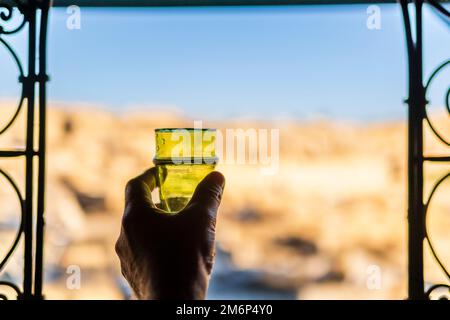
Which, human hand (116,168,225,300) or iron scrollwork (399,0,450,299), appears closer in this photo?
human hand (116,168,225,300)

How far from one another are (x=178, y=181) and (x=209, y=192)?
2.3 inches

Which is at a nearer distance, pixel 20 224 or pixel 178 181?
pixel 178 181

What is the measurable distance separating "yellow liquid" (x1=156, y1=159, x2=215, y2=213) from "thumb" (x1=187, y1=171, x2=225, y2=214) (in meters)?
0.02

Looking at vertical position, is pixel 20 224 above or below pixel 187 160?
below

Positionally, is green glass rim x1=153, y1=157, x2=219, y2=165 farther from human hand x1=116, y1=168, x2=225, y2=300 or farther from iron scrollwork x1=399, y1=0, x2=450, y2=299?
iron scrollwork x1=399, y1=0, x2=450, y2=299

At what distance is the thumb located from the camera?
2.58 feet

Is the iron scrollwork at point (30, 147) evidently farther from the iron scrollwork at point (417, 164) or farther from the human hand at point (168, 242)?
the iron scrollwork at point (417, 164)

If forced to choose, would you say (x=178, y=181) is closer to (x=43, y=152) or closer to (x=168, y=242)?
(x=168, y=242)

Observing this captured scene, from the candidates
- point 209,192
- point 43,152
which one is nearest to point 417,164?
point 209,192

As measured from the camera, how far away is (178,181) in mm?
811

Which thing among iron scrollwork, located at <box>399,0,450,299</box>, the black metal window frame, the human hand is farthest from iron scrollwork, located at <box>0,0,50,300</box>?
iron scrollwork, located at <box>399,0,450,299</box>

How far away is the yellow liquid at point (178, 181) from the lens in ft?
2.61
